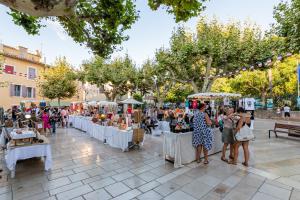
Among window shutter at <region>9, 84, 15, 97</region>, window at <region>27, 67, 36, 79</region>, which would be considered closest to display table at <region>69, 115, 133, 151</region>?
window shutter at <region>9, 84, 15, 97</region>

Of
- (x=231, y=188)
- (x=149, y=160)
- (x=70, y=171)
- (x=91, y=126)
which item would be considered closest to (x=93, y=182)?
(x=70, y=171)

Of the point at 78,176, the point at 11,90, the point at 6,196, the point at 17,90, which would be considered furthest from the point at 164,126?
the point at 17,90

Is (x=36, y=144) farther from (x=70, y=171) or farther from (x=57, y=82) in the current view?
(x=57, y=82)

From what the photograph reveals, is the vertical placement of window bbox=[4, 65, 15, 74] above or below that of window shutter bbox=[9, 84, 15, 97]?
above

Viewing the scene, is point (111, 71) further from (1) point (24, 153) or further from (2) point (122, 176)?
(2) point (122, 176)

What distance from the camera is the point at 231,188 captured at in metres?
3.69

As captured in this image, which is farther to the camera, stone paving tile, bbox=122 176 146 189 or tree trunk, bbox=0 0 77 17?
stone paving tile, bbox=122 176 146 189

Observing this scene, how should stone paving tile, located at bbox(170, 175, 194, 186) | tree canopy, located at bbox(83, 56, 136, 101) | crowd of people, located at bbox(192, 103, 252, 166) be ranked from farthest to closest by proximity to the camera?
tree canopy, located at bbox(83, 56, 136, 101) → crowd of people, located at bbox(192, 103, 252, 166) → stone paving tile, located at bbox(170, 175, 194, 186)

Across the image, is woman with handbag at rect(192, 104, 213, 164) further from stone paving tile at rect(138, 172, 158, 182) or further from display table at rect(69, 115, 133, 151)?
display table at rect(69, 115, 133, 151)

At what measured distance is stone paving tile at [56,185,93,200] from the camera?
3.46 m

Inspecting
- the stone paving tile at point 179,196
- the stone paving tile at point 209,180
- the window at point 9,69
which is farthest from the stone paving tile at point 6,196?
the window at point 9,69

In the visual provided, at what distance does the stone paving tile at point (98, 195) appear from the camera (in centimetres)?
341

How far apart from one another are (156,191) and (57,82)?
20.9 meters

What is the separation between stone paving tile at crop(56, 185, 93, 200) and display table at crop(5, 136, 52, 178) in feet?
5.16
